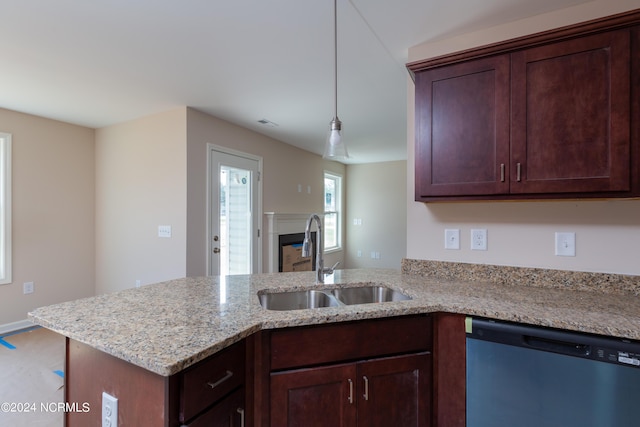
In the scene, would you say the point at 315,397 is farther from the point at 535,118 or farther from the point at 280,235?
the point at 280,235

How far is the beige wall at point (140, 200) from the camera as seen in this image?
3.25 meters

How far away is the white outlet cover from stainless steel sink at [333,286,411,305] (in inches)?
36.4

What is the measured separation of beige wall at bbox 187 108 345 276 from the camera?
10.7 ft

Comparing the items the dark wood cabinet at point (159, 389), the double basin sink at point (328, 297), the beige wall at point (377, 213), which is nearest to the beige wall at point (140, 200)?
the double basin sink at point (328, 297)

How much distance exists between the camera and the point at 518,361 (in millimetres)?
1239

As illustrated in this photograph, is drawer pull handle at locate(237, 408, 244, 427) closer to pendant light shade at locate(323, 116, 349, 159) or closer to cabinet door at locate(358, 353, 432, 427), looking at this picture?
cabinet door at locate(358, 353, 432, 427)

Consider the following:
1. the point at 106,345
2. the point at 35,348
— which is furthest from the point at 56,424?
the point at 106,345

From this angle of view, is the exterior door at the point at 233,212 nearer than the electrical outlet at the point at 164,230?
No

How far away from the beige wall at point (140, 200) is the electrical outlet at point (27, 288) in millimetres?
640

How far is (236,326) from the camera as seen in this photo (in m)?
1.07

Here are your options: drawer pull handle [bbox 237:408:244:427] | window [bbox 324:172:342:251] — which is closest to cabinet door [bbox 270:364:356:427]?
drawer pull handle [bbox 237:408:244:427]

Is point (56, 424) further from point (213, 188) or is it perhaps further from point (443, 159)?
point (443, 159)

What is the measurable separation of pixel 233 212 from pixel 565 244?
3.21 m

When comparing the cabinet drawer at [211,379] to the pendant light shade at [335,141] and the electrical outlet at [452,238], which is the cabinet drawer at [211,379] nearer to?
the pendant light shade at [335,141]
